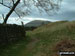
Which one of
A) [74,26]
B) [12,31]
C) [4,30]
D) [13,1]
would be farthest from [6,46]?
[13,1]

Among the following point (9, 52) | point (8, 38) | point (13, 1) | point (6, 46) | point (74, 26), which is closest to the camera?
point (9, 52)

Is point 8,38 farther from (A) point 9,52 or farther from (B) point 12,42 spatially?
(A) point 9,52

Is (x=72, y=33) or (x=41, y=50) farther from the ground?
(x=41, y=50)

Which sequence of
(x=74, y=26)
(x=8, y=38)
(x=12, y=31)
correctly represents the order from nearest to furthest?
(x=8, y=38), (x=12, y=31), (x=74, y=26)

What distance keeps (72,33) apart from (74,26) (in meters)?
3.63

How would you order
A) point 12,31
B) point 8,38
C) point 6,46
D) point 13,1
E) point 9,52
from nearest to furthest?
point 9,52 → point 6,46 → point 8,38 → point 12,31 → point 13,1

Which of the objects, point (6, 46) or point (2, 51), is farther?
point (6, 46)

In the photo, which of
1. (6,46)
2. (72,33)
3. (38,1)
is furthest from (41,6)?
(6,46)

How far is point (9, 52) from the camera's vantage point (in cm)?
2011

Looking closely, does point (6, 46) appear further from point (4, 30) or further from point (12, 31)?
point (12, 31)

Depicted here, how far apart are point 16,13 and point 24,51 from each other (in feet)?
61.7

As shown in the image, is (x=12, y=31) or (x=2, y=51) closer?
(x=2, y=51)

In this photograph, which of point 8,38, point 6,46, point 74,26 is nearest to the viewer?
point 6,46

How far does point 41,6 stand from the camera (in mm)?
37188
